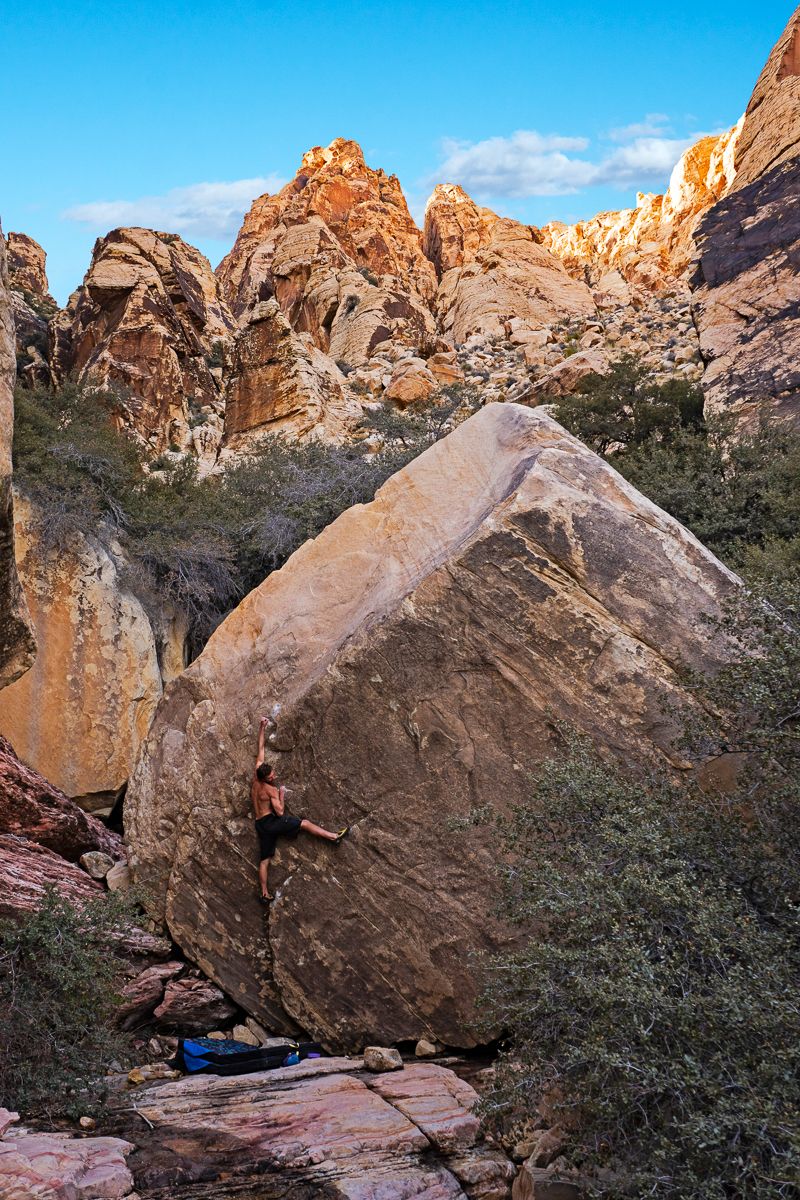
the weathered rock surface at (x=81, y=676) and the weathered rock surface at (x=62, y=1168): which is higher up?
the weathered rock surface at (x=81, y=676)

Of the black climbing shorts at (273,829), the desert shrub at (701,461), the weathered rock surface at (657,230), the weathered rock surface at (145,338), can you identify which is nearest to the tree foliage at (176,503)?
the desert shrub at (701,461)

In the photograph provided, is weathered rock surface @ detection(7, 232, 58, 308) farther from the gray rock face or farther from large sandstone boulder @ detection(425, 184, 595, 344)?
the gray rock face

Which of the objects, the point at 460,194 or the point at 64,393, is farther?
the point at 460,194

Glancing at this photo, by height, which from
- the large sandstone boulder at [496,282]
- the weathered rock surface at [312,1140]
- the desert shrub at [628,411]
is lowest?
the weathered rock surface at [312,1140]

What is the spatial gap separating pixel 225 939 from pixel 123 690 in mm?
4238

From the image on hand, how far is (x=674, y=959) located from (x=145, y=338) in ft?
84.5

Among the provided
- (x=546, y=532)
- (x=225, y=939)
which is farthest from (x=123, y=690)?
(x=546, y=532)

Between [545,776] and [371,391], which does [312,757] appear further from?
[371,391]

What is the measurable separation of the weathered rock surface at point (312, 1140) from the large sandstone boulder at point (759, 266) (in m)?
13.7

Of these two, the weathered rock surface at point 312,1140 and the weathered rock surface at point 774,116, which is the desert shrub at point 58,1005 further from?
the weathered rock surface at point 774,116

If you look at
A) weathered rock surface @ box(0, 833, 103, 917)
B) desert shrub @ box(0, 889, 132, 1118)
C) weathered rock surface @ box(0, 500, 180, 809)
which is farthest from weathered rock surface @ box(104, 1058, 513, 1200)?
weathered rock surface @ box(0, 500, 180, 809)

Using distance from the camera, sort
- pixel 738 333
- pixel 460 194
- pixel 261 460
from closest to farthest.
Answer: pixel 261 460 < pixel 738 333 < pixel 460 194

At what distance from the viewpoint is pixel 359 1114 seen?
4852mm

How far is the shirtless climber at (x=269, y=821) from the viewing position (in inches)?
241
